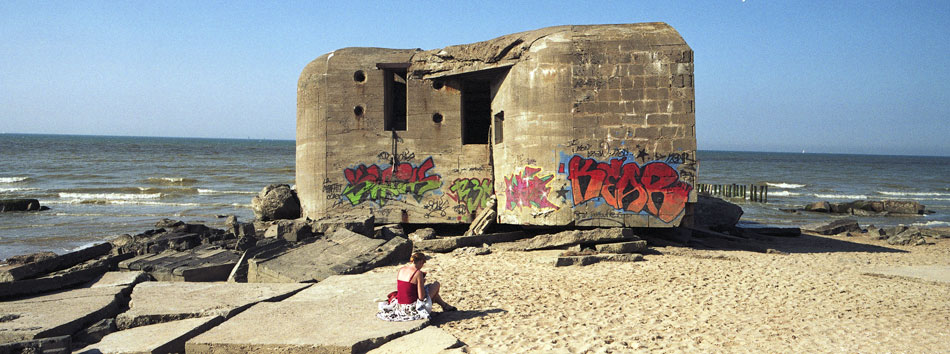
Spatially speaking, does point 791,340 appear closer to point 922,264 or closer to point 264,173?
point 922,264

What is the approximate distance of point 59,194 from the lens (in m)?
27.2

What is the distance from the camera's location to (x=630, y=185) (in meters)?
11.4

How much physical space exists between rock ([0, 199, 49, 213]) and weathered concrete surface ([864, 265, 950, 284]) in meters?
24.2

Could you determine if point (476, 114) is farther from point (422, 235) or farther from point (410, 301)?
point (410, 301)

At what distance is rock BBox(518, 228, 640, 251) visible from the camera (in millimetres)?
11094

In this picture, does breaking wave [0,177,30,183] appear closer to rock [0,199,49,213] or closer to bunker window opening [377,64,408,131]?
rock [0,199,49,213]

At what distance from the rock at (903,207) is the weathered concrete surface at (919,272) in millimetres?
16493

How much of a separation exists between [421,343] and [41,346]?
3345 millimetres

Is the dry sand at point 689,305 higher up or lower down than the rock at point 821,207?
higher up

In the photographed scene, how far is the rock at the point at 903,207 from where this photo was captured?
2508cm

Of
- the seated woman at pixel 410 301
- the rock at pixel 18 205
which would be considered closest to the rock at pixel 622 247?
the seated woman at pixel 410 301

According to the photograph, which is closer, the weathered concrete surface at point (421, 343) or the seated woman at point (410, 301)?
the weathered concrete surface at point (421, 343)

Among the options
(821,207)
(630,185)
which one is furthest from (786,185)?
(630,185)

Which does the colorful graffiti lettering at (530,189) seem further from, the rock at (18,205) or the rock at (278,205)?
the rock at (18,205)
